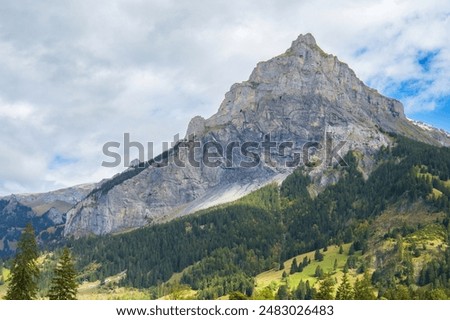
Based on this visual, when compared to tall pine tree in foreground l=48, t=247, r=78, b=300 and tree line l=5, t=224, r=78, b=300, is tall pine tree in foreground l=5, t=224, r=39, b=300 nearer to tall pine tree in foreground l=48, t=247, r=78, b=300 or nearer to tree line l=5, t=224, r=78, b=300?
tree line l=5, t=224, r=78, b=300

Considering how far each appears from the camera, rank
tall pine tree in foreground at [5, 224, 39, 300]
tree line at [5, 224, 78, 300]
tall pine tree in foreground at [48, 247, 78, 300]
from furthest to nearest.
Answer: tall pine tree in foreground at [48, 247, 78, 300], tree line at [5, 224, 78, 300], tall pine tree in foreground at [5, 224, 39, 300]

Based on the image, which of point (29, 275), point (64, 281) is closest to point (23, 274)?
point (29, 275)

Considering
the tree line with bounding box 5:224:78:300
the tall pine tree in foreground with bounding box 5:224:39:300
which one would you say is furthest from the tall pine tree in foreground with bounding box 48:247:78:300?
the tall pine tree in foreground with bounding box 5:224:39:300

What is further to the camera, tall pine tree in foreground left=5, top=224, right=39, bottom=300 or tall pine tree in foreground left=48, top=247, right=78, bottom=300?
tall pine tree in foreground left=48, top=247, right=78, bottom=300

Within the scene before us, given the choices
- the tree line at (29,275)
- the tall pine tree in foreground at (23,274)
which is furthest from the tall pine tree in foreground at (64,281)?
the tall pine tree in foreground at (23,274)

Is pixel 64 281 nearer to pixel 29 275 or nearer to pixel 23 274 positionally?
pixel 29 275

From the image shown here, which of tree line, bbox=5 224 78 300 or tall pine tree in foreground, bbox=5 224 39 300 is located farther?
tree line, bbox=5 224 78 300

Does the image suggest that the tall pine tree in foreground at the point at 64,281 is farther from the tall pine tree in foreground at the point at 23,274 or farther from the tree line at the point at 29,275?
the tall pine tree in foreground at the point at 23,274

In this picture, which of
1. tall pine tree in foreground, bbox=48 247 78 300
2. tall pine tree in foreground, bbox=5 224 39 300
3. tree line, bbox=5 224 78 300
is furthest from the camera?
tall pine tree in foreground, bbox=48 247 78 300

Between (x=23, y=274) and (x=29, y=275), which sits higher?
(x=23, y=274)
